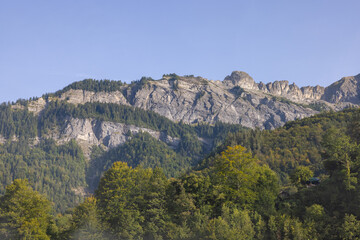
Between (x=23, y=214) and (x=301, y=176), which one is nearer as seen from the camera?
(x=23, y=214)

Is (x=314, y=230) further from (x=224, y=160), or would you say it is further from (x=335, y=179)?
(x=224, y=160)

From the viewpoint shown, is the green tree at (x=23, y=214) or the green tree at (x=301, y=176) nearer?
the green tree at (x=23, y=214)

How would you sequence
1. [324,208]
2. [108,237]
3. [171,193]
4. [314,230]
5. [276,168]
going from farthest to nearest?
1. [276,168]
2. [171,193]
3. [108,237]
4. [324,208]
5. [314,230]

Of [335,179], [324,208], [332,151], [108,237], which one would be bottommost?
[108,237]

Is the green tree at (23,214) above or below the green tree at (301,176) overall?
below

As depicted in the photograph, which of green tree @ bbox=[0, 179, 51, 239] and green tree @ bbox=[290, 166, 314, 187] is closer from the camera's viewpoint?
green tree @ bbox=[0, 179, 51, 239]

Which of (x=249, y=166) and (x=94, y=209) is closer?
(x=94, y=209)

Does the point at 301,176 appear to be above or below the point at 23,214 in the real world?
above

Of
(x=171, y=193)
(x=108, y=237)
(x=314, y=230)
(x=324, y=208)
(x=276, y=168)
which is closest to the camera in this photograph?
(x=314, y=230)

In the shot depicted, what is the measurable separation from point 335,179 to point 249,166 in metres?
18.2

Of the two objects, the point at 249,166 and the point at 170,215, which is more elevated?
the point at 249,166

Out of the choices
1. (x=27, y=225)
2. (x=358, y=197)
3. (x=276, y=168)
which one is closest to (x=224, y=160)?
(x=358, y=197)

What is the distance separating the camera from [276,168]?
187 meters

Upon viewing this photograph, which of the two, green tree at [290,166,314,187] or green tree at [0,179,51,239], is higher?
green tree at [290,166,314,187]
